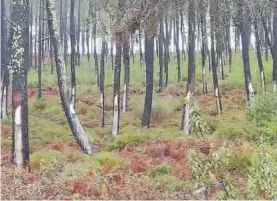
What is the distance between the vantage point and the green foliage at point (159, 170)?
11.0 meters

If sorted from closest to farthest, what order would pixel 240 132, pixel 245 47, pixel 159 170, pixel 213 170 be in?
1. pixel 213 170
2. pixel 159 170
3. pixel 240 132
4. pixel 245 47

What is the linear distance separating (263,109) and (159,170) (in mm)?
7024

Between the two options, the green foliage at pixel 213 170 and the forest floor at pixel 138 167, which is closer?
the green foliage at pixel 213 170

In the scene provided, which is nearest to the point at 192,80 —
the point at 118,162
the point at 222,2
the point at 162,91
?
the point at 222,2

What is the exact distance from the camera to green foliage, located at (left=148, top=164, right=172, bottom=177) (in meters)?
11.0

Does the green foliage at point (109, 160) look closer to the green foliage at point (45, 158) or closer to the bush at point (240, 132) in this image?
the green foliage at point (45, 158)

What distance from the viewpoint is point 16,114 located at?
40.0 ft

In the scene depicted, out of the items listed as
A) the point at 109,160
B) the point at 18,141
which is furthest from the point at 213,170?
the point at 18,141

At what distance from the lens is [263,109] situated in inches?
661

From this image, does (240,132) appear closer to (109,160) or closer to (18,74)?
(109,160)

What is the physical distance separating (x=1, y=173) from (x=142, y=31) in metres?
5.64

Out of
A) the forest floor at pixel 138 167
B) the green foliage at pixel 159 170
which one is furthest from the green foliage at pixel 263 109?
the green foliage at pixel 159 170

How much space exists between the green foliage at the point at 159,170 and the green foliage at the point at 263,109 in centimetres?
633

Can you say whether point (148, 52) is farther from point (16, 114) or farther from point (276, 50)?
point (16, 114)
